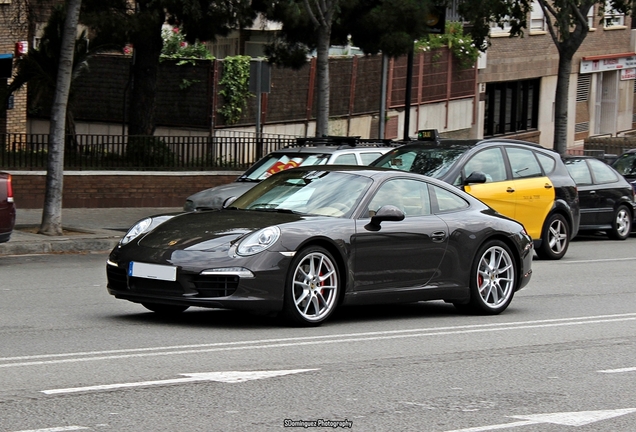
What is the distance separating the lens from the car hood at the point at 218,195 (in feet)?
59.2

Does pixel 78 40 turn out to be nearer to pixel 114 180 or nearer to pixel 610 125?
pixel 114 180

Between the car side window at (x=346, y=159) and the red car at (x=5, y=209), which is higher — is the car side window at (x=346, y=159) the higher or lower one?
the higher one

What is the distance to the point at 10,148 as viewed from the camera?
73.3 ft

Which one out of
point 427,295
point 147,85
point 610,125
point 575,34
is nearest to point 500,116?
point 610,125

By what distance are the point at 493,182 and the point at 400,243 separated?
20.8 ft

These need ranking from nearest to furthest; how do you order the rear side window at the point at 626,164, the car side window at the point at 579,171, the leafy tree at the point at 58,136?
the leafy tree at the point at 58,136
the car side window at the point at 579,171
the rear side window at the point at 626,164

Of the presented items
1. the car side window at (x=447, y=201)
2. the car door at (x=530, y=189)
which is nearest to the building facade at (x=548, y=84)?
the car door at (x=530, y=189)

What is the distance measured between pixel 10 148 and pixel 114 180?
7.43 feet

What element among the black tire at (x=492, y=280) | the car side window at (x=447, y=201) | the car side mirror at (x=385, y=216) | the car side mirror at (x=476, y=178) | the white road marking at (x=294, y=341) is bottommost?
the white road marking at (x=294, y=341)

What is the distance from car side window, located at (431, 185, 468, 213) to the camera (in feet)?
37.0

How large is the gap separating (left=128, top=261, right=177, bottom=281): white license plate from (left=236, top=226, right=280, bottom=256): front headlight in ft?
1.79

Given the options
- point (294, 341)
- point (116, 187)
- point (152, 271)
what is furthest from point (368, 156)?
point (294, 341)

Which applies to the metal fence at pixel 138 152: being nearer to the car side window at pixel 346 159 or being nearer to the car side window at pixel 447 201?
the car side window at pixel 346 159

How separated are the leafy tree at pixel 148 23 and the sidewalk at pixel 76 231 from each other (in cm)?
317
